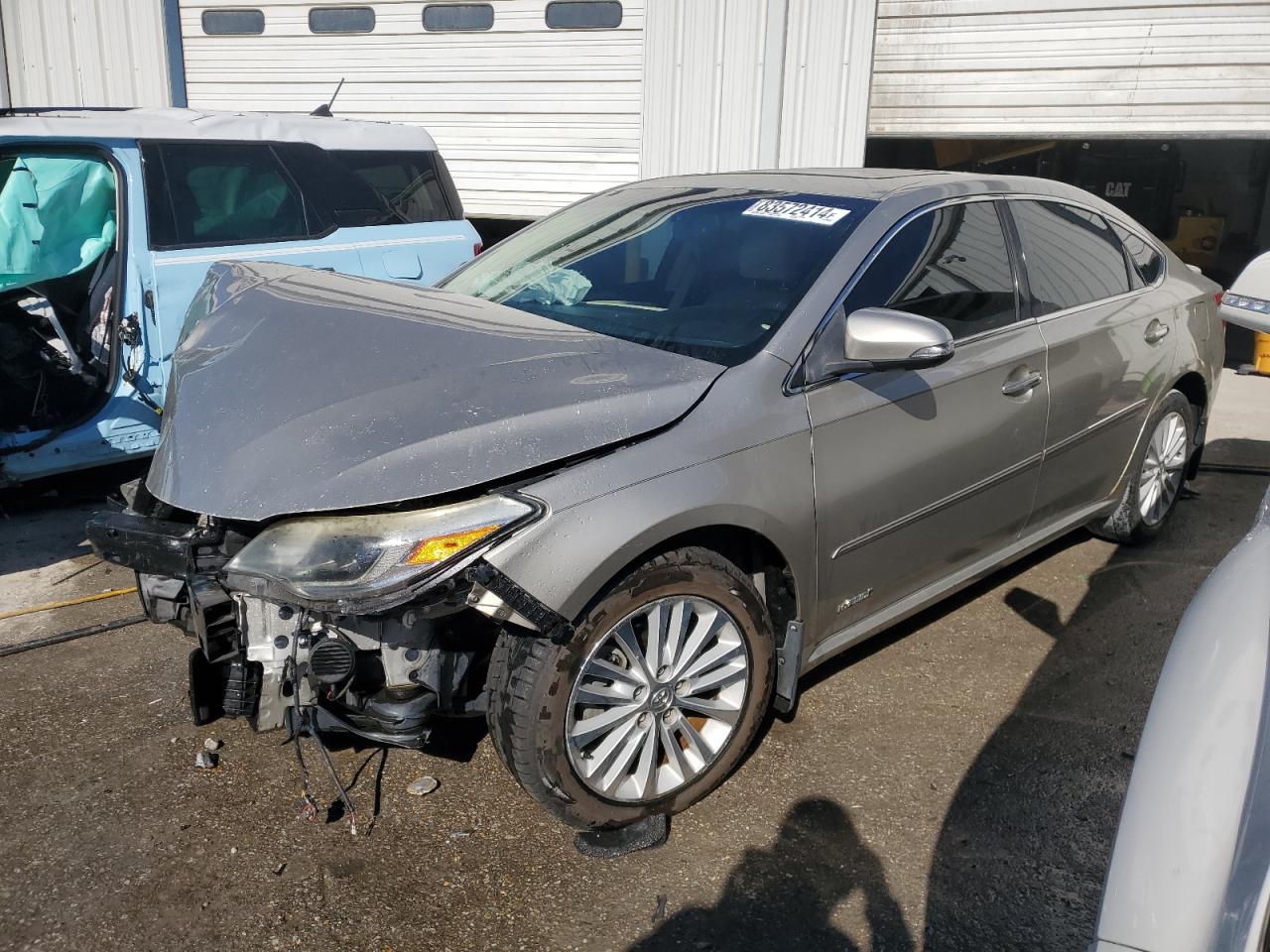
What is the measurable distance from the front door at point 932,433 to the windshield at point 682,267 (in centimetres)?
21

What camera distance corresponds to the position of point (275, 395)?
258 cm

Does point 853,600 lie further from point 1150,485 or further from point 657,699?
point 1150,485

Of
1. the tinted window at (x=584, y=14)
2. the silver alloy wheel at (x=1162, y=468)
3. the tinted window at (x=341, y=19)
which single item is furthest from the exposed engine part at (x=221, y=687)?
the tinted window at (x=341, y=19)

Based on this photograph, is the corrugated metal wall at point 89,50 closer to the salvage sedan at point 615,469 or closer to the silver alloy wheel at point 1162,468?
the salvage sedan at point 615,469

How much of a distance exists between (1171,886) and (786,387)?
157cm

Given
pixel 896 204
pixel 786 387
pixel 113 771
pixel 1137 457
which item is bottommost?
pixel 113 771

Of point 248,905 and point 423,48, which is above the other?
point 423,48

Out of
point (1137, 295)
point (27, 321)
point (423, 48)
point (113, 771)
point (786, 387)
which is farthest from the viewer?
point (423, 48)

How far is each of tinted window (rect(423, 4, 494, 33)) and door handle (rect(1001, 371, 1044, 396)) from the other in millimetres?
6891

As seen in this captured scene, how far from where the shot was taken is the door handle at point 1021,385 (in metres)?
3.41

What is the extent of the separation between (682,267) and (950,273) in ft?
2.82

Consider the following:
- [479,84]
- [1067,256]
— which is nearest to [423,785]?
[1067,256]

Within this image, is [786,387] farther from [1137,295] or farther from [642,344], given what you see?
[1137,295]

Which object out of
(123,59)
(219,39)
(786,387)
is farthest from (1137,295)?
(123,59)
